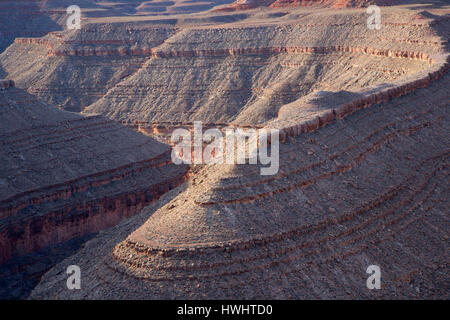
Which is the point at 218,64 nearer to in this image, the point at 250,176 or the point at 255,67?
the point at 255,67

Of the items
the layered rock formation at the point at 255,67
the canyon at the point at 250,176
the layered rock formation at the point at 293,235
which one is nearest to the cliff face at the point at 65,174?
the canyon at the point at 250,176

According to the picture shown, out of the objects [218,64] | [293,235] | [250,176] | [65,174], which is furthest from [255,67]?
[293,235]

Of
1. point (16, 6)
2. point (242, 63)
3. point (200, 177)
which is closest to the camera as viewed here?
point (200, 177)

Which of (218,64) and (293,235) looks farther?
(218,64)

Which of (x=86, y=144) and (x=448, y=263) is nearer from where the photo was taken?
(x=448, y=263)

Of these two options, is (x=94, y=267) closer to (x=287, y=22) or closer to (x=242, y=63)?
(x=242, y=63)

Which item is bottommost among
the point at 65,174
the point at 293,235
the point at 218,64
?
the point at 65,174

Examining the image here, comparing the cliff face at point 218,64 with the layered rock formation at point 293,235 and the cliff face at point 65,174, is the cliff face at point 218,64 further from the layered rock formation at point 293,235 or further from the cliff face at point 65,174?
the layered rock formation at point 293,235

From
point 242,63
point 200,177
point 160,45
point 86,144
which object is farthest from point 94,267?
point 160,45
